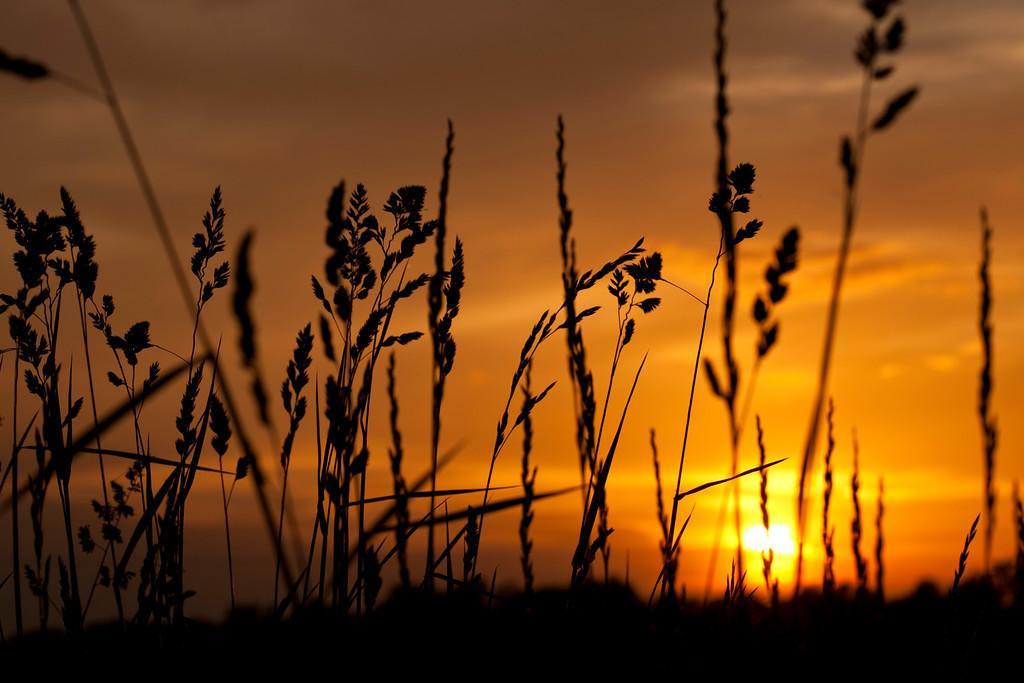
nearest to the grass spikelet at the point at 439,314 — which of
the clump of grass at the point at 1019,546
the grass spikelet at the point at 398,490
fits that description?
the grass spikelet at the point at 398,490

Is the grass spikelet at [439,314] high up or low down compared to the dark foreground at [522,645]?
up

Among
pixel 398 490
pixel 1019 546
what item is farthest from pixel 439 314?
pixel 1019 546

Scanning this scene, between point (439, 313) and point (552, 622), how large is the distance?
2.65 feet

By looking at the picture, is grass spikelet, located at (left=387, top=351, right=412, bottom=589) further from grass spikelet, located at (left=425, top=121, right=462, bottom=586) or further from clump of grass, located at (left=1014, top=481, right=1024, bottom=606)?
clump of grass, located at (left=1014, top=481, right=1024, bottom=606)

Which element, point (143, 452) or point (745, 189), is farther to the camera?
point (143, 452)

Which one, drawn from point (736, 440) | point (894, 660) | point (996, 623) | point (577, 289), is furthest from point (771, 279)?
point (996, 623)

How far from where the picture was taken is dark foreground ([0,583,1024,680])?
1745 mm

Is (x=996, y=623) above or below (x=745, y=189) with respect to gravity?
below

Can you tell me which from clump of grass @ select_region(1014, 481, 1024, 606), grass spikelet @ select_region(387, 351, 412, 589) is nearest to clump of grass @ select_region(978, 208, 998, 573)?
clump of grass @ select_region(1014, 481, 1024, 606)

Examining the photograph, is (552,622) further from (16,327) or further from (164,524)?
(16,327)

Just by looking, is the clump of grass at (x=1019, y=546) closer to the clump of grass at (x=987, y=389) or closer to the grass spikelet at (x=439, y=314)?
the clump of grass at (x=987, y=389)

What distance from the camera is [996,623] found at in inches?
118

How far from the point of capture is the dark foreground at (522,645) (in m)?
1.75

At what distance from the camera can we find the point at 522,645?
75.4 inches
